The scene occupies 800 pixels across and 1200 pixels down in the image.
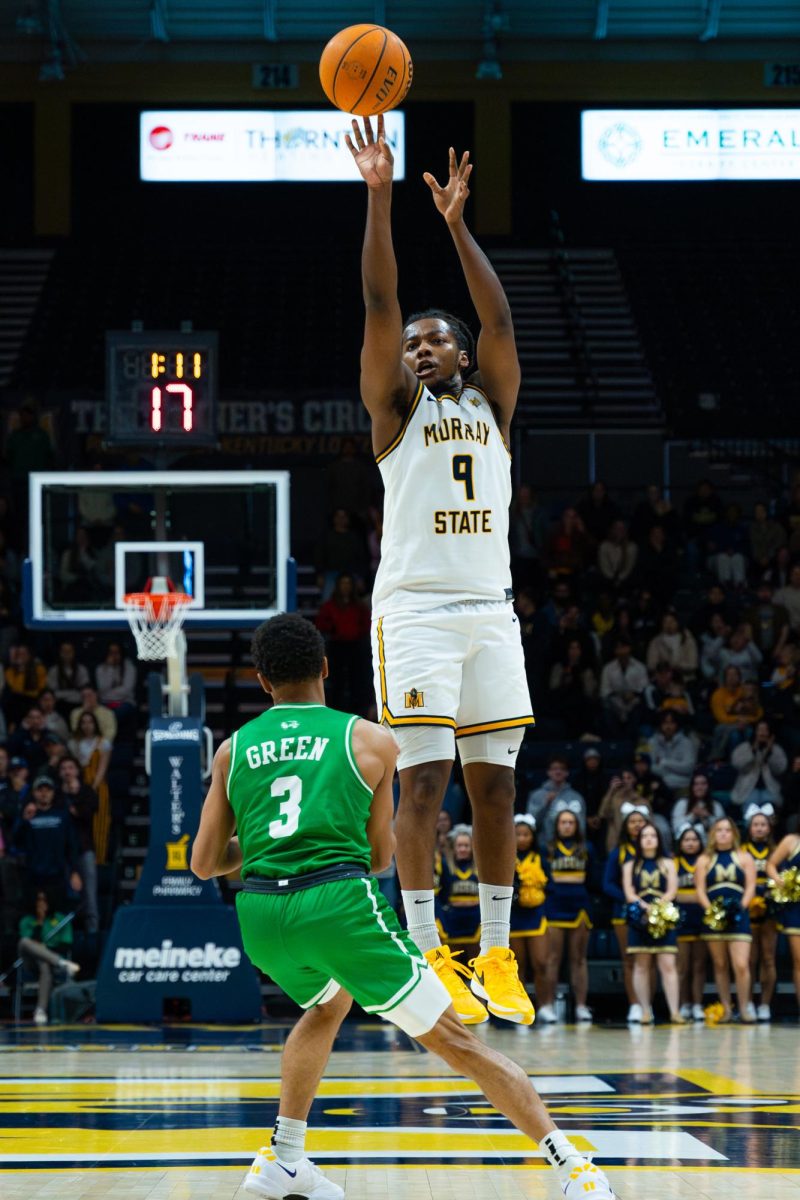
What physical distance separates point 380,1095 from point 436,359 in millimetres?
3821

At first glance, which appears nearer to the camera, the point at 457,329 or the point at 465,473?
the point at 465,473

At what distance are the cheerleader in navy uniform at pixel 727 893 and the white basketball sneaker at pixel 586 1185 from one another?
9734 millimetres

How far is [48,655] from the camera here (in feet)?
60.2

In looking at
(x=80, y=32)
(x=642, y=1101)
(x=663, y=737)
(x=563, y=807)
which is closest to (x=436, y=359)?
(x=642, y=1101)

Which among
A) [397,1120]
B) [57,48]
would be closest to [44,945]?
[397,1120]

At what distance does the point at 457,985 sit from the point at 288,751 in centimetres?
115

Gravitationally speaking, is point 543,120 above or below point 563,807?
above

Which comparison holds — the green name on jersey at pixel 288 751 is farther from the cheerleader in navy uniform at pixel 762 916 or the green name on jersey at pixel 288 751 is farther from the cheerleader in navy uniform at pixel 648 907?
the cheerleader in navy uniform at pixel 762 916

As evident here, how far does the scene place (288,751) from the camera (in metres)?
4.93

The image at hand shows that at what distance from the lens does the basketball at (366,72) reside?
5.53 metres

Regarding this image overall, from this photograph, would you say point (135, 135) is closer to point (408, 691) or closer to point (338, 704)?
point (338, 704)

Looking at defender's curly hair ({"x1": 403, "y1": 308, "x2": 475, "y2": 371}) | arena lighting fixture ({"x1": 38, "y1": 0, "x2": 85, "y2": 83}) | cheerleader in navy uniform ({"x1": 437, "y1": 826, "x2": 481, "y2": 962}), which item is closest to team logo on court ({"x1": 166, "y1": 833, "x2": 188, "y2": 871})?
cheerleader in navy uniform ({"x1": 437, "y1": 826, "x2": 481, "y2": 962})

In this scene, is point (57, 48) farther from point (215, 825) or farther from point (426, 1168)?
point (426, 1168)

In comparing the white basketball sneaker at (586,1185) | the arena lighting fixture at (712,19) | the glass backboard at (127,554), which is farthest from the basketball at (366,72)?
the arena lighting fixture at (712,19)
